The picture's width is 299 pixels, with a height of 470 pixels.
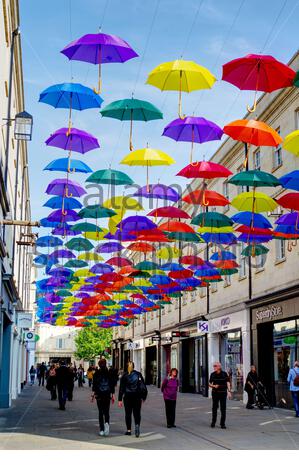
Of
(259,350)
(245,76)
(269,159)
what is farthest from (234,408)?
(245,76)

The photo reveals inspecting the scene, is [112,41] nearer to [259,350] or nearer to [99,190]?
[99,190]

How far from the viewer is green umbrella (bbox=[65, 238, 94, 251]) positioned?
24.8m

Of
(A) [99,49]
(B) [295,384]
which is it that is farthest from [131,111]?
(B) [295,384]

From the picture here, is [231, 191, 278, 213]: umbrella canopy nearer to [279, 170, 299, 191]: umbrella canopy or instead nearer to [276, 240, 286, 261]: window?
[279, 170, 299, 191]: umbrella canopy

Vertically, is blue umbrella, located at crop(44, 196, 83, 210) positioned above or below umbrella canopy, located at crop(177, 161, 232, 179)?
above

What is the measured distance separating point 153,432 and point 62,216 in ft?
26.8

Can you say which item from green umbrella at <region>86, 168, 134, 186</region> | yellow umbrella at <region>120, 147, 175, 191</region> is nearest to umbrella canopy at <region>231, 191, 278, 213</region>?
yellow umbrella at <region>120, 147, 175, 191</region>

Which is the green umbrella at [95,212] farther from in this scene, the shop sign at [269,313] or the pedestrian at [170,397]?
the shop sign at [269,313]

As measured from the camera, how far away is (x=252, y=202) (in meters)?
17.8

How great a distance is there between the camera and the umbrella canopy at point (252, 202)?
1742 centimetres

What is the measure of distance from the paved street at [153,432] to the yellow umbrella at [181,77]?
291 inches

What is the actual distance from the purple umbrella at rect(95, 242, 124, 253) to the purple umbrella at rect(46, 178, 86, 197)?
19.6ft

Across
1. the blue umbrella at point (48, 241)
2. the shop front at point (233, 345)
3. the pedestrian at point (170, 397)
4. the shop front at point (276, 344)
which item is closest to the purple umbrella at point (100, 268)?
the blue umbrella at point (48, 241)

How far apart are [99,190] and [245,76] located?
9.09 metres
